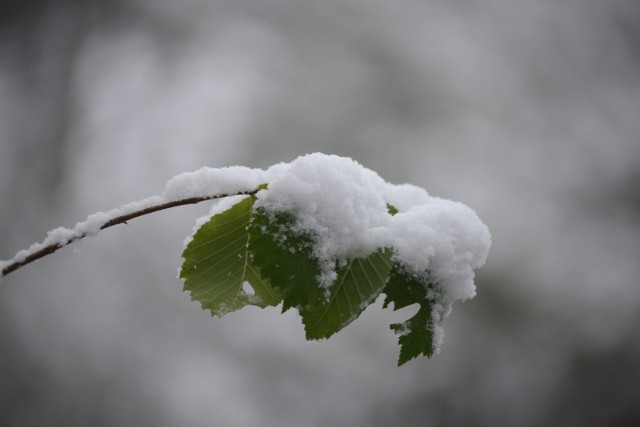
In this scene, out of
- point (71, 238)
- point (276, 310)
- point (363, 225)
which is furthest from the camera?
point (276, 310)

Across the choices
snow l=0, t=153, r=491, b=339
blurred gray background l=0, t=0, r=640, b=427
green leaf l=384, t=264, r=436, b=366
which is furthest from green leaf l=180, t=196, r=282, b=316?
blurred gray background l=0, t=0, r=640, b=427

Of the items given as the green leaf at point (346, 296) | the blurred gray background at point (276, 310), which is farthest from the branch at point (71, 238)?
the blurred gray background at point (276, 310)

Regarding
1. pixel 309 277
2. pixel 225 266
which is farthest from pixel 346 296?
pixel 225 266

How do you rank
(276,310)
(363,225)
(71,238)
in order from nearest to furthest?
(71,238) < (363,225) < (276,310)

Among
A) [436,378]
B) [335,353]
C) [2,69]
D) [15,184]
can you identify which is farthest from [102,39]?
[436,378]

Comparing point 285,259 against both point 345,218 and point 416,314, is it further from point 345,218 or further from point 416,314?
point 416,314

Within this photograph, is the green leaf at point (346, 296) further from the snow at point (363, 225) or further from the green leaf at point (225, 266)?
the green leaf at point (225, 266)
